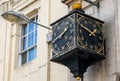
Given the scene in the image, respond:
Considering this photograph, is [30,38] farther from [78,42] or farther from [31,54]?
[78,42]

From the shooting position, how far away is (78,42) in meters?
10.3

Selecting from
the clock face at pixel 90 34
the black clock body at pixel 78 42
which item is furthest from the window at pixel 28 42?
the clock face at pixel 90 34

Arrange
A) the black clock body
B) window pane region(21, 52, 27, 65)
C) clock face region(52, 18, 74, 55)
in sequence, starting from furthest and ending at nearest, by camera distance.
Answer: window pane region(21, 52, 27, 65)
clock face region(52, 18, 74, 55)
the black clock body

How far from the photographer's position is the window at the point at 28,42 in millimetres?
13555

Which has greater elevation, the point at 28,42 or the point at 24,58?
the point at 28,42

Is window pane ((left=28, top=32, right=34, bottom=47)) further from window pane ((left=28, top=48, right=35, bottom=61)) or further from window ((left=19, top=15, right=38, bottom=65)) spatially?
window pane ((left=28, top=48, right=35, bottom=61))

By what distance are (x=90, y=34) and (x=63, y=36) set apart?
0.58 m

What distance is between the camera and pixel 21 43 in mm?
14133

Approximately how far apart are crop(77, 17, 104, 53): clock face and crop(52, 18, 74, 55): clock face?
186mm

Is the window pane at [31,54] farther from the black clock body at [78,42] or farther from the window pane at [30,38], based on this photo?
the black clock body at [78,42]

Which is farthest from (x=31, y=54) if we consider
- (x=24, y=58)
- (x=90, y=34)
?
(x=90, y=34)

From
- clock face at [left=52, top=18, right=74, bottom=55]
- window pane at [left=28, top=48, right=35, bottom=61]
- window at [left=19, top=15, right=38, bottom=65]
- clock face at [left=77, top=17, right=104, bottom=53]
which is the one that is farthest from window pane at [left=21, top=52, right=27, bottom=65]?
clock face at [left=77, top=17, right=104, bottom=53]

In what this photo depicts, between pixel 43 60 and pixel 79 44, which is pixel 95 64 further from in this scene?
pixel 43 60

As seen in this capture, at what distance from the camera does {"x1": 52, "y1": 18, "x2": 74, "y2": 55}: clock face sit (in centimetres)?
1046
